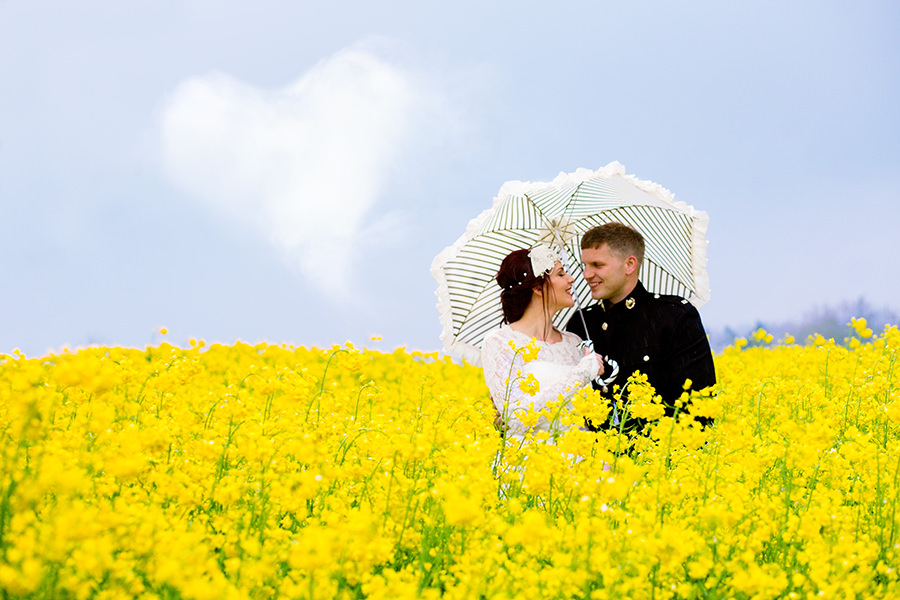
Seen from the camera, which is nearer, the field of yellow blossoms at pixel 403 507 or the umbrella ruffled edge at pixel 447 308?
the field of yellow blossoms at pixel 403 507

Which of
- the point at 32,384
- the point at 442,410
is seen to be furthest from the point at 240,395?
the point at 32,384

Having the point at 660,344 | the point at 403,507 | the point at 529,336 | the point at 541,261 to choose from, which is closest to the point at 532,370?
the point at 529,336

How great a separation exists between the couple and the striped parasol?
1.36ft

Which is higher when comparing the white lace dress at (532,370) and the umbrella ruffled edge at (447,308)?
the umbrella ruffled edge at (447,308)

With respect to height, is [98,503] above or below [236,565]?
above

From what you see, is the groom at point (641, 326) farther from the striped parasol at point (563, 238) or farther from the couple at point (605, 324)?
the striped parasol at point (563, 238)

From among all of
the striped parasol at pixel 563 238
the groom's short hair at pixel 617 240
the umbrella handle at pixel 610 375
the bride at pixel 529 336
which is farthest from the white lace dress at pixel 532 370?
the striped parasol at pixel 563 238

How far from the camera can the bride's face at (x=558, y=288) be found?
4.89 m

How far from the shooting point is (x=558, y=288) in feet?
16.0

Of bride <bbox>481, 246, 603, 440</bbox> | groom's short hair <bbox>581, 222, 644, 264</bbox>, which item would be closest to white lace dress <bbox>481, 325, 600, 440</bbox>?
bride <bbox>481, 246, 603, 440</bbox>

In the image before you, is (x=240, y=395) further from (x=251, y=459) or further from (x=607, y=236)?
(x=607, y=236)

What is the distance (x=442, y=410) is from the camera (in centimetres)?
452

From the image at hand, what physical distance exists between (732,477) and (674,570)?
3.23 ft

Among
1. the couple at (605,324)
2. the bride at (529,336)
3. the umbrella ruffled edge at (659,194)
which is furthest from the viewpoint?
the umbrella ruffled edge at (659,194)
